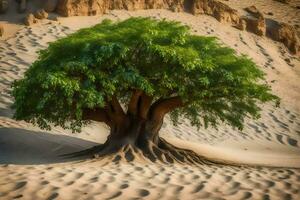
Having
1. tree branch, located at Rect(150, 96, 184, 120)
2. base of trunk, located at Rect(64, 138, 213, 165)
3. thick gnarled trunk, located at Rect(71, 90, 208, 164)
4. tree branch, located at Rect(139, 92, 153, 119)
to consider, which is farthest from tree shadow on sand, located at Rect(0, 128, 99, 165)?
tree branch, located at Rect(150, 96, 184, 120)

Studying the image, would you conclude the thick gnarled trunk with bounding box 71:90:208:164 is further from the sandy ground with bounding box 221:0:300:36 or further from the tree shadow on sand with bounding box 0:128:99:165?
the sandy ground with bounding box 221:0:300:36

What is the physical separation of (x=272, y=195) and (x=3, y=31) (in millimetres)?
16575

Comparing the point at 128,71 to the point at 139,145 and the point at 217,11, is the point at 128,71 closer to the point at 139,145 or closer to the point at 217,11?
the point at 139,145

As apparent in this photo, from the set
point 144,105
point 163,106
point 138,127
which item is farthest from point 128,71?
point 138,127

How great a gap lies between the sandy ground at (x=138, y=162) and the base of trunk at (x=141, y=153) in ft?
1.66

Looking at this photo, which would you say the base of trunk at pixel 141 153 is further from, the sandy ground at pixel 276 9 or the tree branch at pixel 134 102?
the sandy ground at pixel 276 9

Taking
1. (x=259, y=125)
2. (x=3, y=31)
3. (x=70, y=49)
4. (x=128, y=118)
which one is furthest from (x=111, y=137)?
(x=3, y=31)

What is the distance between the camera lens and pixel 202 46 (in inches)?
344

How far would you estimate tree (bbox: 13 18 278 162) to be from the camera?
7711mm

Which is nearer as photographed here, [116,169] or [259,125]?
[116,169]

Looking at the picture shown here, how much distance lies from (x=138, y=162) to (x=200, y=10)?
20.0 m

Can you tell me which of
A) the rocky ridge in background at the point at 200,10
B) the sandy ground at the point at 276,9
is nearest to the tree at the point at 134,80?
the rocky ridge in background at the point at 200,10

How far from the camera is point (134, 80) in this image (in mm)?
7711

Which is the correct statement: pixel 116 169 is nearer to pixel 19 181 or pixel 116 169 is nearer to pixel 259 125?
pixel 19 181
